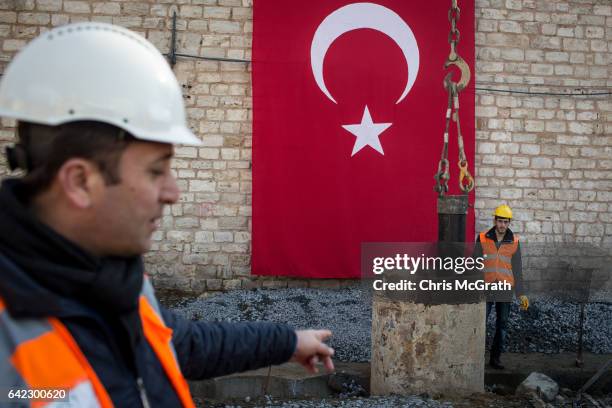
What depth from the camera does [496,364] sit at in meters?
5.90

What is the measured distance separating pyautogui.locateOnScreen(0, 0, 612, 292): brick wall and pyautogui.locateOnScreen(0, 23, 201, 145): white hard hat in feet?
23.0

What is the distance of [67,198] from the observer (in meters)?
1.24

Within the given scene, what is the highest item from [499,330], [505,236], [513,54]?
[513,54]

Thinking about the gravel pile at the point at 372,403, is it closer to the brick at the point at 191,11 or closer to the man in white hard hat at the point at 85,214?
the man in white hard hat at the point at 85,214

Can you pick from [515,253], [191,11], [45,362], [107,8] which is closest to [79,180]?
[45,362]

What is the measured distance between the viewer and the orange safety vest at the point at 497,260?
6.39m

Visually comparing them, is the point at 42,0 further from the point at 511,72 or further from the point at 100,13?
the point at 511,72

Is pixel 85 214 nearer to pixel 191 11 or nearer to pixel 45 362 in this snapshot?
pixel 45 362

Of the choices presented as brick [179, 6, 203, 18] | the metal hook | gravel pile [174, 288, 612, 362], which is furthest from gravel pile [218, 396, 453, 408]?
brick [179, 6, 203, 18]

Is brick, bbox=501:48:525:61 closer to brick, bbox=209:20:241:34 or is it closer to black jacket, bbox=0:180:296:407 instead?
brick, bbox=209:20:241:34

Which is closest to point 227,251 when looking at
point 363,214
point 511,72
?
point 363,214

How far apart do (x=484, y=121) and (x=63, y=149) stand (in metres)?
8.07

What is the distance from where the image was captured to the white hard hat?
1242 millimetres

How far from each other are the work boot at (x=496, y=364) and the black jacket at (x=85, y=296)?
16.8ft
